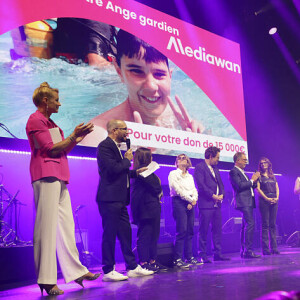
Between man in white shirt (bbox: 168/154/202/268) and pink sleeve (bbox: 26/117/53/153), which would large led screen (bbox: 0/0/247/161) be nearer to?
man in white shirt (bbox: 168/154/202/268)

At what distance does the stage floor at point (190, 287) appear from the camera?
278 centimetres

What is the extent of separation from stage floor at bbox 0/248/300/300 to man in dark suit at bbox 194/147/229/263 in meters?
1.54

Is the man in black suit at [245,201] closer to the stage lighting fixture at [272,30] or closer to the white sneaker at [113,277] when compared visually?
the white sneaker at [113,277]

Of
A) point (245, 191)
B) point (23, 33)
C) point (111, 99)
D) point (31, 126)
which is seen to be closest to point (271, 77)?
point (245, 191)

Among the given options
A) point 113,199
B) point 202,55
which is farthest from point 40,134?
point 202,55

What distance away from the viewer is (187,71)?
705cm

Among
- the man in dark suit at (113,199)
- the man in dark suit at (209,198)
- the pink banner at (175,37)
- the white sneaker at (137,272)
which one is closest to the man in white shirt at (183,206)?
the man in dark suit at (209,198)

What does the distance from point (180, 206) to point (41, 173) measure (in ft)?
8.24

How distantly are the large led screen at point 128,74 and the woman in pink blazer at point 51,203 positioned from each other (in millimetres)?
1714

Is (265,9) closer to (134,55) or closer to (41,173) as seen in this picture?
(134,55)

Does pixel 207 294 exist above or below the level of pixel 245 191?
below

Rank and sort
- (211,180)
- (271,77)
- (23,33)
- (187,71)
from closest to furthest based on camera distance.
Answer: (23,33) → (211,180) → (187,71) → (271,77)

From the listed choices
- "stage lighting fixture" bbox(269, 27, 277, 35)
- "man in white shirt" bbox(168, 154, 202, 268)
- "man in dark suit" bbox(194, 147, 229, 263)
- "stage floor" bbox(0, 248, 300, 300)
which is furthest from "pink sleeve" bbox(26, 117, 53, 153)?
"stage lighting fixture" bbox(269, 27, 277, 35)

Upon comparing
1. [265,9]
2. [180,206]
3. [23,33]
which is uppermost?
[265,9]
